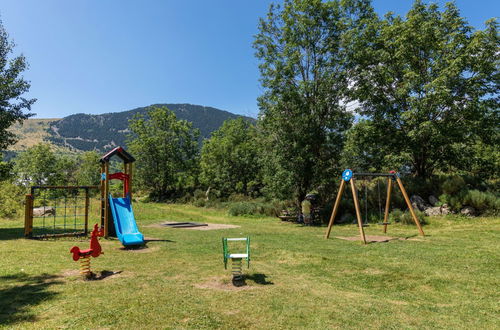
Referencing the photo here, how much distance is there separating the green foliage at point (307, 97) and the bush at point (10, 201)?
19.8 m

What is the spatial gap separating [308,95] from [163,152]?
31489 mm

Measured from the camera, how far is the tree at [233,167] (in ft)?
134

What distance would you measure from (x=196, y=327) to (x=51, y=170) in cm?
6293

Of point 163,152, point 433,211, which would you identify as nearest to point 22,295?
point 433,211

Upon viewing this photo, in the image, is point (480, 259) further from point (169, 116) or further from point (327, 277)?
point (169, 116)

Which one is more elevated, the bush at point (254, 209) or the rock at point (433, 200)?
the rock at point (433, 200)

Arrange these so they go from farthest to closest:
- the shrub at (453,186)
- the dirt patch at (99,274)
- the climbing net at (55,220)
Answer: the shrub at (453,186) < the climbing net at (55,220) < the dirt patch at (99,274)

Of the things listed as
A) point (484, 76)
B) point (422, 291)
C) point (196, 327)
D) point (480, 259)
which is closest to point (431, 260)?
point (480, 259)

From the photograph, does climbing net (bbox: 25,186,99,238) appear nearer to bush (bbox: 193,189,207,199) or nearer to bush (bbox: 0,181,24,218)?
bush (bbox: 0,181,24,218)

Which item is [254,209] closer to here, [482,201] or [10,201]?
[482,201]

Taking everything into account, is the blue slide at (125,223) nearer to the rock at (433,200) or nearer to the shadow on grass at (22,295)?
the shadow on grass at (22,295)

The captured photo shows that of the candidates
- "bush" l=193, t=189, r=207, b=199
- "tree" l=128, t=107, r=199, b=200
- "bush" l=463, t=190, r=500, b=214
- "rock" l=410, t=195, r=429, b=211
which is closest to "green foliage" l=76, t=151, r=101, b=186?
"tree" l=128, t=107, r=199, b=200

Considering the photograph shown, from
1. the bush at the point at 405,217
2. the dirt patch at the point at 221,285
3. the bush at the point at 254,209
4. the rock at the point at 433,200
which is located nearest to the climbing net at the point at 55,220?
the dirt patch at the point at 221,285

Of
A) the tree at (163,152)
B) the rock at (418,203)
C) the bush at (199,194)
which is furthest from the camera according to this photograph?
the tree at (163,152)
